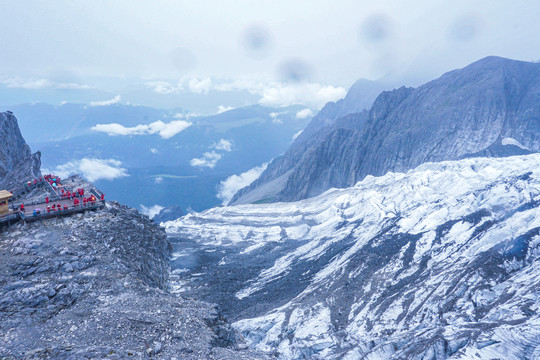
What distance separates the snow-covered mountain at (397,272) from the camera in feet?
147

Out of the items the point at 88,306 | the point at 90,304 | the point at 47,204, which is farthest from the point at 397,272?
the point at 47,204

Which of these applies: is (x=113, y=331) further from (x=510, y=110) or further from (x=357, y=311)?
(x=510, y=110)

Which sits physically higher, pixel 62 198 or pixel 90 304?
pixel 62 198

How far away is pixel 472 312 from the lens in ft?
161

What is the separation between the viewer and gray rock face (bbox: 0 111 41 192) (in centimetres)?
6612

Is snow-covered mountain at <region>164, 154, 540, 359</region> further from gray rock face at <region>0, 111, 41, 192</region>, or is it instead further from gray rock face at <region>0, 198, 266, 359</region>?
gray rock face at <region>0, 111, 41, 192</region>

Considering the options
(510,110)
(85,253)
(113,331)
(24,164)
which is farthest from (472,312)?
(510,110)

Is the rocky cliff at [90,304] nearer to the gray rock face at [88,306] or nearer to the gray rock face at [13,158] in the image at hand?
the gray rock face at [88,306]

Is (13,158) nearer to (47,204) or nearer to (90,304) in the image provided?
(47,204)

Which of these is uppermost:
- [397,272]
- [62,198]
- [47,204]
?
[62,198]

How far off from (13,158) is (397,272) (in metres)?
93.3

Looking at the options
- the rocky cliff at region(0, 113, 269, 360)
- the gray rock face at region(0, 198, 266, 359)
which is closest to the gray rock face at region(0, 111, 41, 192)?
the rocky cliff at region(0, 113, 269, 360)

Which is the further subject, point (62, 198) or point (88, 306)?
point (62, 198)

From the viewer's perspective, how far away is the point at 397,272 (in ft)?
247
